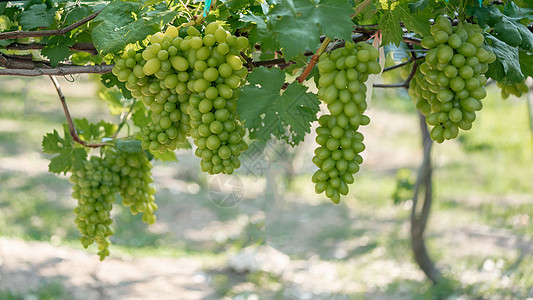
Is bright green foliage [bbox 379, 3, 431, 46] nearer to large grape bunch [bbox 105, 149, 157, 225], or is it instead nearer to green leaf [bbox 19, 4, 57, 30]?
green leaf [bbox 19, 4, 57, 30]

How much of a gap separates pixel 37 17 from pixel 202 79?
0.49 meters

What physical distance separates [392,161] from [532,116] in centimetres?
396

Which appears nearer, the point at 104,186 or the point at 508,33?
the point at 508,33

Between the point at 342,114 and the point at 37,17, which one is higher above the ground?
the point at 37,17

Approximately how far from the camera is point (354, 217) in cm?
531

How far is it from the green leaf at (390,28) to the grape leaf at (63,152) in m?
0.91

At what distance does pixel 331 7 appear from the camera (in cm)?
74

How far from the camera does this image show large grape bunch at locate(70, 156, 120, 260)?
1.37 m

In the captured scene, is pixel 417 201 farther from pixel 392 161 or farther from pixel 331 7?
pixel 392 161

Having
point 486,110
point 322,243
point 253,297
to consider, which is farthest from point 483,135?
point 253,297

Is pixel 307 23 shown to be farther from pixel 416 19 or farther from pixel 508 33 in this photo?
pixel 508 33

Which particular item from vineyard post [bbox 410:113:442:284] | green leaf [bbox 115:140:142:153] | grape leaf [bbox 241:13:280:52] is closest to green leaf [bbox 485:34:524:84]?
grape leaf [bbox 241:13:280:52]

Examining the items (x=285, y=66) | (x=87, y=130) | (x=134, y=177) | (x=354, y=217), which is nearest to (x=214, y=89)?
(x=285, y=66)

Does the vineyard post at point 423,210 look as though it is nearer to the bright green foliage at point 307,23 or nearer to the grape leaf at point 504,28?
the grape leaf at point 504,28
